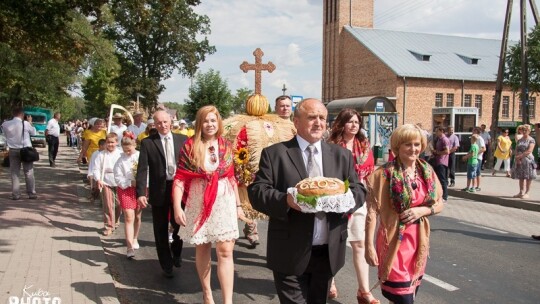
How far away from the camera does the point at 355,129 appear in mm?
4812

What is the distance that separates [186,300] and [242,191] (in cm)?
135

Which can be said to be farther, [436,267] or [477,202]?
[477,202]

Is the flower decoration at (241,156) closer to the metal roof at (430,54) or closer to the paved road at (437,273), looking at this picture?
the paved road at (437,273)

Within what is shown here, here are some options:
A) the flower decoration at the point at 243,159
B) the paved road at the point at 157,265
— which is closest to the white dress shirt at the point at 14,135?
the paved road at the point at 157,265

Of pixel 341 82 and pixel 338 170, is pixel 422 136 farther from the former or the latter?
pixel 341 82

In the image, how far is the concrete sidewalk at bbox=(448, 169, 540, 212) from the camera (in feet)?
38.2

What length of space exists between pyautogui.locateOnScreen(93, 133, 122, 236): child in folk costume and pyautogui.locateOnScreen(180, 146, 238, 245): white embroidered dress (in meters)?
3.44

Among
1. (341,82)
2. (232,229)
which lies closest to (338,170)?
Result: (232,229)

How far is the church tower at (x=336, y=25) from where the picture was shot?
2080 inches

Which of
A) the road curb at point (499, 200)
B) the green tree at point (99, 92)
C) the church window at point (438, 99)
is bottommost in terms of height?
the road curb at point (499, 200)

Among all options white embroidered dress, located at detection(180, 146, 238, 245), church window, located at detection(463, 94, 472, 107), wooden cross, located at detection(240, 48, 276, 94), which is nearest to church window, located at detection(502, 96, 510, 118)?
church window, located at detection(463, 94, 472, 107)

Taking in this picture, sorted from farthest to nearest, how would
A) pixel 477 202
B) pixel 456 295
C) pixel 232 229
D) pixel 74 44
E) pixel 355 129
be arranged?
pixel 477 202
pixel 74 44
pixel 456 295
pixel 355 129
pixel 232 229

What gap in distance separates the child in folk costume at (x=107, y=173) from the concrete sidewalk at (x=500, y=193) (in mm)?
8984

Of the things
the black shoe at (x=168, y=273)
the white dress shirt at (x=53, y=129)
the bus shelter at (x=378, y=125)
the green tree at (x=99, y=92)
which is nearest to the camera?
the black shoe at (x=168, y=273)
